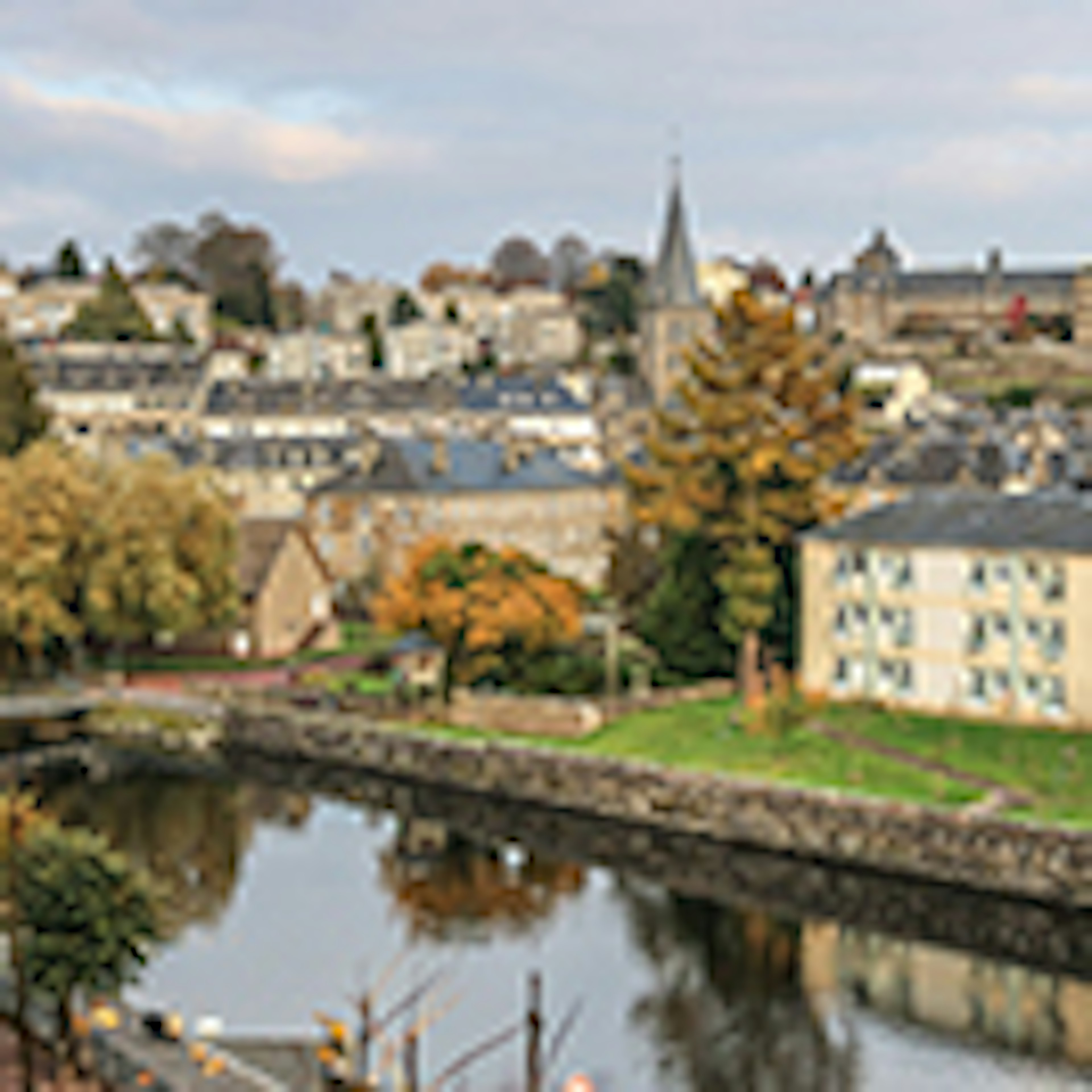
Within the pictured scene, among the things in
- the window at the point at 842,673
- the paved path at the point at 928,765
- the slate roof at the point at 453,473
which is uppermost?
the slate roof at the point at 453,473

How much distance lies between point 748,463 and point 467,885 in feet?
59.8

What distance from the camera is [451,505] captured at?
80938mm

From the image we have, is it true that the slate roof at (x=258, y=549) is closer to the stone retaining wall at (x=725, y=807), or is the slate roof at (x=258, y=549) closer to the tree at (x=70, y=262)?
the stone retaining wall at (x=725, y=807)

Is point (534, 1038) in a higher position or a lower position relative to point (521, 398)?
lower

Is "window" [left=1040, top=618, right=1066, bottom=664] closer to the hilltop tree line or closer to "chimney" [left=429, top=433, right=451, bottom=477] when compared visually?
the hilltop tree line

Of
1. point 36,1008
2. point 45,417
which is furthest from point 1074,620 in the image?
point 45,417

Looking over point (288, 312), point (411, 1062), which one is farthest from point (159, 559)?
point (288, 312)

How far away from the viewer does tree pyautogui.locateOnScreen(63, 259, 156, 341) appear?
140875 mm

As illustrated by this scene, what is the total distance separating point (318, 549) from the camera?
79125 mm

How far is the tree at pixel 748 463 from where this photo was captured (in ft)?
177

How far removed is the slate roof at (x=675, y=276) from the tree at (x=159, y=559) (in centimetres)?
6303

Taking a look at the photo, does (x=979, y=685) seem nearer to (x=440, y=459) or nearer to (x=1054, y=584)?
(x=1054, y=584)

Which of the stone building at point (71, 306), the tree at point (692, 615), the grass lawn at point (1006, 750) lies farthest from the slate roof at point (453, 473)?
the stone building at point (71, 306)

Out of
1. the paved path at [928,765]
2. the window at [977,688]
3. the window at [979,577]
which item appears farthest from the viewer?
the window at [979,577]
